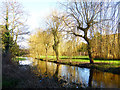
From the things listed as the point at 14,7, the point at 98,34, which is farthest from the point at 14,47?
the point at 98,34

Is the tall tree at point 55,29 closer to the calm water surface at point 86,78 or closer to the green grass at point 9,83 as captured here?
the calm water surface at point 86,78

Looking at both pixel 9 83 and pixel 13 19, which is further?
pixel 13 19

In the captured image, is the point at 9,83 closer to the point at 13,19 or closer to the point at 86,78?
the point at 86,78

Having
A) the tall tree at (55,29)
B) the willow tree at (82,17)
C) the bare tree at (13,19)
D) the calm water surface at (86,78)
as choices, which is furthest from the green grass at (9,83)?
the tall tree at (55,29)

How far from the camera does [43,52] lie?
31.8 metres

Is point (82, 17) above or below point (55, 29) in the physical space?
above

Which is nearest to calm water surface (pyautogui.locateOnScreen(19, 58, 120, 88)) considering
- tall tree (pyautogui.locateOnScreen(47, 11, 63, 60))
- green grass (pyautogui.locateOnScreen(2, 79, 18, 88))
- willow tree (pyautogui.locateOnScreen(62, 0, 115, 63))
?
green grass (pyautogui.locateOnScreen(2, 79, 18, 88))

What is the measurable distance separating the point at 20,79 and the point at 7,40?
10.0m

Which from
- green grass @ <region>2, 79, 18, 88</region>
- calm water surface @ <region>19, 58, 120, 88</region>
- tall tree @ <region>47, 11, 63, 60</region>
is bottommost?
calm water surface @ <region>19, 58, 120, 88</region>

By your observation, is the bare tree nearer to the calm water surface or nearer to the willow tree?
the calm water surface

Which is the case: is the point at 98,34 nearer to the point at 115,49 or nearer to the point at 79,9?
the point at 115,49

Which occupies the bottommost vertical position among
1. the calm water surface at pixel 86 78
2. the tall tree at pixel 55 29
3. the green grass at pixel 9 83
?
the calm water surface at pixel 86 78

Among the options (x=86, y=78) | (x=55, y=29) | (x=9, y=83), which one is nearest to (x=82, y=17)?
(x=55, y=29)

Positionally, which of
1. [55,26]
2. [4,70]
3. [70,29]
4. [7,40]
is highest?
[55,26]
